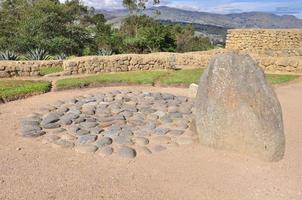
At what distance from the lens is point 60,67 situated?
15.0 meters

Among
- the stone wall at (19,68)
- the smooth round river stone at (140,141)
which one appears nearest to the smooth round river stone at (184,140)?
the smooth round river stone at (140,141)

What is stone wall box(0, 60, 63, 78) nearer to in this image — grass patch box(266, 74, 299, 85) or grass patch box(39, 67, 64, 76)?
grass patch box(39, 67, 64, 76)

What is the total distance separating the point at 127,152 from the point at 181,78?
7.04m

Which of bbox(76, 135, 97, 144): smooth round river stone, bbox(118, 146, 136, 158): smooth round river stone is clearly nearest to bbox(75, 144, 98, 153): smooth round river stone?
bbox(76, 135, 97, 144): smooth round river stone

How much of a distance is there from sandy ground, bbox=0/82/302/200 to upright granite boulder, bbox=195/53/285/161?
9.0 inches

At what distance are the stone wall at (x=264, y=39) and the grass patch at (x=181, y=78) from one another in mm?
10044

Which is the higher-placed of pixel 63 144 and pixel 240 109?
pixel 240 109

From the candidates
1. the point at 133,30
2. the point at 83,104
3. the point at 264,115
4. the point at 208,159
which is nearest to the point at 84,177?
the point at 208,159

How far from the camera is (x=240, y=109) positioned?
606 centimetres

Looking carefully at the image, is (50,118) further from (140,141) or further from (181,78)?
(181,78)

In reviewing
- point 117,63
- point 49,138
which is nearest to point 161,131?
point 49,138

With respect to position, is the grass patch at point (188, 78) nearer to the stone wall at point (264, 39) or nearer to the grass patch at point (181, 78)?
the grass patch at point (181, 78)

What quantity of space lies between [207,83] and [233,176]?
169 centimetres

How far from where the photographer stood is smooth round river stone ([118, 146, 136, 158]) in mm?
6109
